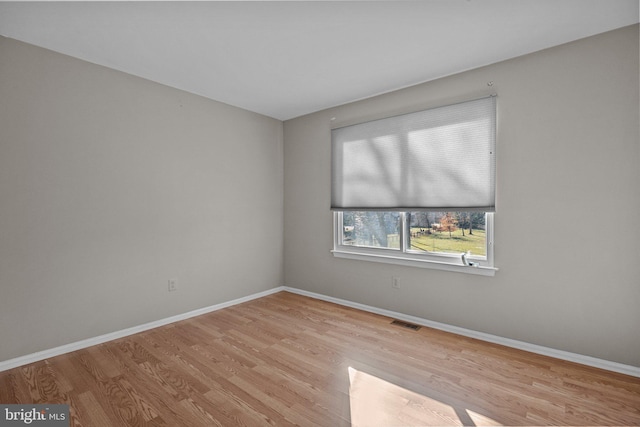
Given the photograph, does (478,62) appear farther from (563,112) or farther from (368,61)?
(368,61)

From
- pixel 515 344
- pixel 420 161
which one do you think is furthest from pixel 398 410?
pixel 420 161

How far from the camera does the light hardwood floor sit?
5.94 feet

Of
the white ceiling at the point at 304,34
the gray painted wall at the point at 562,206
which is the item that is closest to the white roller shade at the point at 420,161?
the gray painted wall at the point at 562,206

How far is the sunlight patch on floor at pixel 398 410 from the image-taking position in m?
1.75

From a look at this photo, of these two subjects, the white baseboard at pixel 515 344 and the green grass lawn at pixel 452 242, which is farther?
the green grass lawn at pixel 452 242

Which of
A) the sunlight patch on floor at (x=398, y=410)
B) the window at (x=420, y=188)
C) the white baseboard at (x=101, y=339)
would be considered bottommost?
the sunlight patch on floor at (x=398, y=410)

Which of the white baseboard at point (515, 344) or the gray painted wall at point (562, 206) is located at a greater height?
the gray painted wall at point (562, 206)

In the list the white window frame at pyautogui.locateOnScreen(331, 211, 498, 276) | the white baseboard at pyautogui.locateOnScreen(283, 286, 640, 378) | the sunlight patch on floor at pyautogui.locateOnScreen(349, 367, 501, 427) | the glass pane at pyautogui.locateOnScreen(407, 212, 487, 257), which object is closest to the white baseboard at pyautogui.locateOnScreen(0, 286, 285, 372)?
the white window frame at pyautogui.locateOnScreen(331, 211, 498, 276)

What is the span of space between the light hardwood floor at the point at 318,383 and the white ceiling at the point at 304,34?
8.33ft

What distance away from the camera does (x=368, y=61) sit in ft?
9.05

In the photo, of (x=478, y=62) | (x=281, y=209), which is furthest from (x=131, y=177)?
(x=478, y=62)

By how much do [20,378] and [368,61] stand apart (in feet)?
12.1

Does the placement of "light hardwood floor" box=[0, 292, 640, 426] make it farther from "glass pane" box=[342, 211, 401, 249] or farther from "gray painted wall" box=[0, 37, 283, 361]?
"glass pane" box=[342, 211, 401, 249]

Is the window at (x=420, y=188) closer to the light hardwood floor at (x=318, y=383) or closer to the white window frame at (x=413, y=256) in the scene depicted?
the white window frame at (x=413, y=256)
